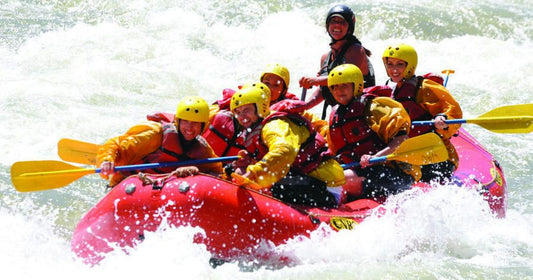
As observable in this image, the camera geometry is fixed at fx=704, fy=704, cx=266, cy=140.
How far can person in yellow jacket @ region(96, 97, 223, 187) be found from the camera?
16.2ft

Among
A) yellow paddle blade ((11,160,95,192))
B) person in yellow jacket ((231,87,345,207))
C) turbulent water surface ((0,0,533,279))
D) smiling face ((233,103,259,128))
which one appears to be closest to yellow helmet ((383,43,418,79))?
turbulent water surface ((0,0,533,279))

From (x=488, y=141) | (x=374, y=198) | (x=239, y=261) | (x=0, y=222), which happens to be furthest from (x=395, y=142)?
(x=488, y=141)

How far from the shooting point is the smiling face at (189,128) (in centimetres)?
500

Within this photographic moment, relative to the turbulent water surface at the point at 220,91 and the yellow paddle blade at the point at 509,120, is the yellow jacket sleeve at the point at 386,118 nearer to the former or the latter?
the turbulent water surface at the point at 220,91

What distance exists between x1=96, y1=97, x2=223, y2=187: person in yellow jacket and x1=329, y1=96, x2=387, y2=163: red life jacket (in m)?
1.02

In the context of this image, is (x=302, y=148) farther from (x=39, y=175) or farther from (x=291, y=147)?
(x=39, y=175)

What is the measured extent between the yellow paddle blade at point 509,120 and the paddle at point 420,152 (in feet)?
2.40

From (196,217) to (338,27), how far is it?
261cm

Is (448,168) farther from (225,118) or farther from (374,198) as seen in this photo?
(225,118)

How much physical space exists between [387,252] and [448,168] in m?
1.22

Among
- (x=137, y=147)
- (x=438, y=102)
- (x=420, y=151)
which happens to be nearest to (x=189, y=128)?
(x=137, y=147)

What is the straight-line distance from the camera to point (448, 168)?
19.3 ft

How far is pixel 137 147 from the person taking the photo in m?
5.02

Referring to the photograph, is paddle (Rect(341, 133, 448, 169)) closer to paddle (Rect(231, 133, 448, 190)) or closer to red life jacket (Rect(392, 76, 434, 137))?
paddle (Rect(231, 133, 448, 190))
